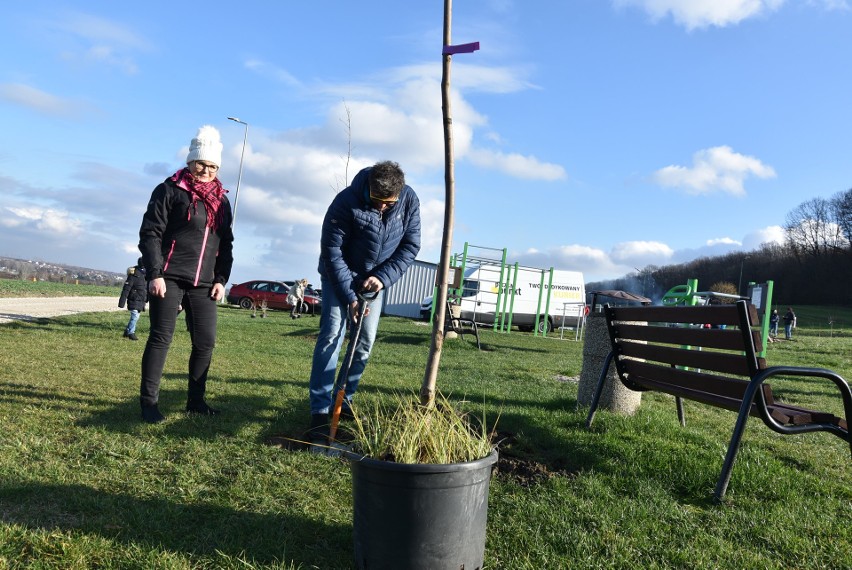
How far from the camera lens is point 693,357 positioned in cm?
364

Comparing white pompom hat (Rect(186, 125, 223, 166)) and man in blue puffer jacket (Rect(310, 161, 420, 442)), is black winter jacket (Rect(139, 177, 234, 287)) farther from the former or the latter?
man in blue puffer jacket (Rect(310, 161, 420, 442))

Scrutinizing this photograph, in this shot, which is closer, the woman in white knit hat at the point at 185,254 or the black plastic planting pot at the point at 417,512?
the black plastic planting pot at the point at 417,512

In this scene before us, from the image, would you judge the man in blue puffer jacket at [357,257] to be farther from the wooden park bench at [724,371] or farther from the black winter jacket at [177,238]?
the wooden park bench at [724,371]

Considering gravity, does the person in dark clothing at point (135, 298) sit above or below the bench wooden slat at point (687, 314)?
below

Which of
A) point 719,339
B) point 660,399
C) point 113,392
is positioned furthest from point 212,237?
point 660,399

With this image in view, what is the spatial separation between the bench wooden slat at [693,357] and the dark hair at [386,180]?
1826mm

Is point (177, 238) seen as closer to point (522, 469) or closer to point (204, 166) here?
point (204, 166)

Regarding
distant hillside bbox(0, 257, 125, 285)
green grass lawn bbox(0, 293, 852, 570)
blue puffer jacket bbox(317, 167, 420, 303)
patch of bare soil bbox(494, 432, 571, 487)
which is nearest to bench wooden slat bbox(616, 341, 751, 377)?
green grass lawn bbox(0, 293, 852, 570)

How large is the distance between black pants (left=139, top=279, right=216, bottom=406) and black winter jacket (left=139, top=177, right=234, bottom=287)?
11 centimetres

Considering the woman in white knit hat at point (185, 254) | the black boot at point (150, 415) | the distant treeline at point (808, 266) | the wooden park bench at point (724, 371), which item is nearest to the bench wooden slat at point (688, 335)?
the wooden park bench at point (724, 371)

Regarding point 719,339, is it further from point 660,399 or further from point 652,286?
point 652,286

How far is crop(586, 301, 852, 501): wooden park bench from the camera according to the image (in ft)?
9.91

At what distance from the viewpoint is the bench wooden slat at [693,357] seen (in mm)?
3215

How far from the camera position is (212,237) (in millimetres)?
4523
